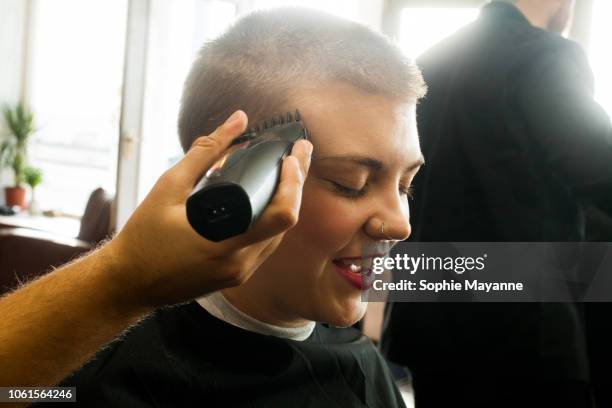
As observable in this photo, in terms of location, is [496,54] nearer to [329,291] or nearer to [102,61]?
[329,291]

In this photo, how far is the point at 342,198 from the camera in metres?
0.89

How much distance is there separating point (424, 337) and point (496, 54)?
29.1 inches

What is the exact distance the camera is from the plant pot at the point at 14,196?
602 cm

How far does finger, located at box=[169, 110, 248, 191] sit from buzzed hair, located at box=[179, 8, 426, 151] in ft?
0.78

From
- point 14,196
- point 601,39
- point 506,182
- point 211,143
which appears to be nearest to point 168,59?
point 14,196

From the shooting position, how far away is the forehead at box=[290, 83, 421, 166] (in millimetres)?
884

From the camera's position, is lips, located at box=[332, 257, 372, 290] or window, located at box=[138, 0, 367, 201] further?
window, located at box=[138, 0, 367, 201]

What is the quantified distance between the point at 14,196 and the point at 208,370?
5.81 meters

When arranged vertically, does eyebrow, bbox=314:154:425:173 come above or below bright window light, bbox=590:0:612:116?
below

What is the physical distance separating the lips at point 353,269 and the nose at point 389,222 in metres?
0.05

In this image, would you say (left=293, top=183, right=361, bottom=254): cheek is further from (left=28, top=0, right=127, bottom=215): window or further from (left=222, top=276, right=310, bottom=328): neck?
(left=28, top=0, right=127, bottom=215): window

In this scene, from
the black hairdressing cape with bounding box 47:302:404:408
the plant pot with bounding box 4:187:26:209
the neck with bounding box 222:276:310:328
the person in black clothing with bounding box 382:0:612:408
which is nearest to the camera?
the black hairdressing cape with bounding box 47:302:404:408

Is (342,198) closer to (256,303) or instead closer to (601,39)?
(256,303)

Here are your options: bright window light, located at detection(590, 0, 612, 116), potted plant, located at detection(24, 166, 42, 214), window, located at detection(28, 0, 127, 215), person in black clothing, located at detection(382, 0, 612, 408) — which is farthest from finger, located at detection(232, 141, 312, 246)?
potted plant, located at detection(24, 166, 42, 214)
